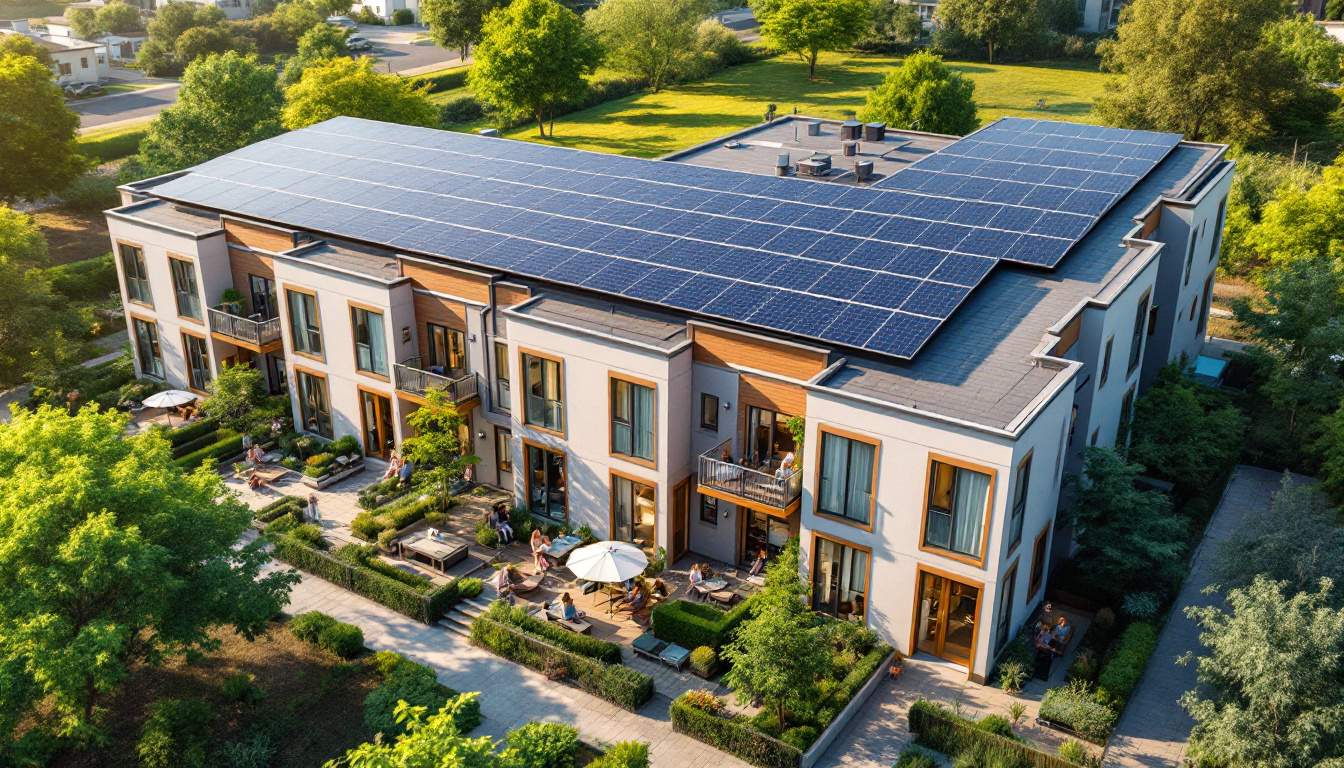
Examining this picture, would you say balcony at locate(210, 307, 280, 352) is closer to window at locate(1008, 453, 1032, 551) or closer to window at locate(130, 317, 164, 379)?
window at locate(130, 317, 164, 379)

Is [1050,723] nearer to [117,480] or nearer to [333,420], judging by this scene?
[117,480]

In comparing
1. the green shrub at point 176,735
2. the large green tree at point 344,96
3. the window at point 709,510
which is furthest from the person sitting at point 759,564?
the large green tree at point 344,96

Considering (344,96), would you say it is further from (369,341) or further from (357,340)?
(369,341)

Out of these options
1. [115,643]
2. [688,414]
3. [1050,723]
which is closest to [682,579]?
[688,414]

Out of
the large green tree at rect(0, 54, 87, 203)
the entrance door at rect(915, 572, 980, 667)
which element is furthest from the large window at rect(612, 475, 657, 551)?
the large green tree at rect(0, 54, 87, 203)

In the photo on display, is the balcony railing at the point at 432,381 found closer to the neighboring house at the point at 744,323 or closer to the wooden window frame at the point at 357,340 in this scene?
the neighboring house at the point at 744,323

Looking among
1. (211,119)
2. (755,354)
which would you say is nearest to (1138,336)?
(755,354)
